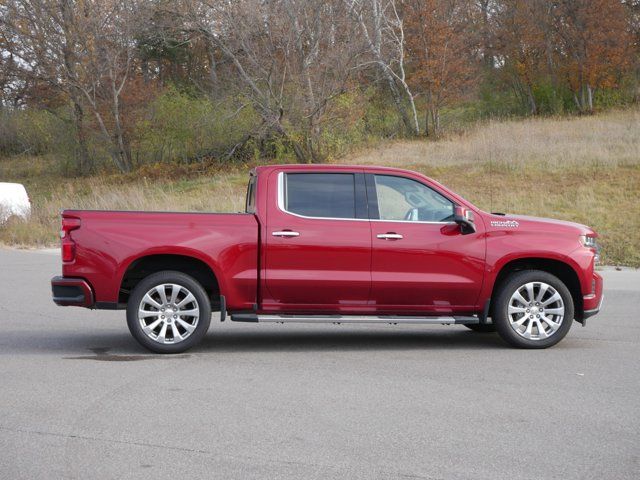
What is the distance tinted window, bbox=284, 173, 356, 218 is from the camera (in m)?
9.05

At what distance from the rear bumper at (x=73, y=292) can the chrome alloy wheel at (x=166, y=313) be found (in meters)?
0.51

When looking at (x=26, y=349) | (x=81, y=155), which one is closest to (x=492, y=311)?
(x=26, y=349)

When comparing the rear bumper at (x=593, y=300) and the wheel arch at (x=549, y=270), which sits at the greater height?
the wheel arch at (x=549, y=270)

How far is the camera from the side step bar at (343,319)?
344 inches

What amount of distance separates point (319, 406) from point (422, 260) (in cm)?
264

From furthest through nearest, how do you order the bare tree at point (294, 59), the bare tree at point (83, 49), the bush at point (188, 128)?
the bare tree at point (83, 49) < the bush at point (188, 128) < the bare tree at point (294, 59)

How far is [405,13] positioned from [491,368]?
37933 mm

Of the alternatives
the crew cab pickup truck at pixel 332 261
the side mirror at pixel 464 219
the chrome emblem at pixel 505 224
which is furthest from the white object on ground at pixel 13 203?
the chrome emblem at pixel 505 224

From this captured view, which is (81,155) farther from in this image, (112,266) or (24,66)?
(112,266)

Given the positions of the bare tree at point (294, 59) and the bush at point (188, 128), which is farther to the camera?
the bush at point (188, 128)

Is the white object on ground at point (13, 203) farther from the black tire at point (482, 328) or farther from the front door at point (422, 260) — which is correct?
the front door at point (422, 260)

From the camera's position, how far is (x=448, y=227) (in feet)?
29.7

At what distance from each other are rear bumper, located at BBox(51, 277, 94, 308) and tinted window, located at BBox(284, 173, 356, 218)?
2.05m

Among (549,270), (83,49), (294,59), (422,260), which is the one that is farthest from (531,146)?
(422,260)
